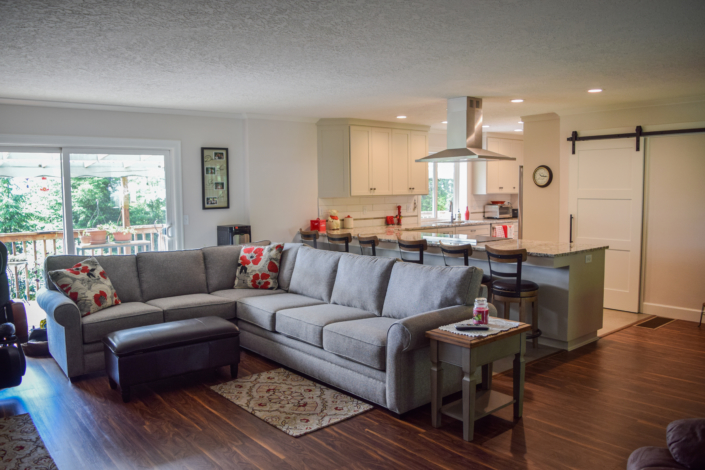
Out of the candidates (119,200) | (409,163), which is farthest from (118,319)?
(409,163)

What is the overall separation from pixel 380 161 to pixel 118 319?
4371 millimetres

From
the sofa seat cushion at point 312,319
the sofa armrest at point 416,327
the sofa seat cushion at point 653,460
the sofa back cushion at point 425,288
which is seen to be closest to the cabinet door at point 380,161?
the sofa seat cushion at point 312,319

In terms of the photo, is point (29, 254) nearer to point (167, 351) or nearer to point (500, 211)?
point (167, 351)

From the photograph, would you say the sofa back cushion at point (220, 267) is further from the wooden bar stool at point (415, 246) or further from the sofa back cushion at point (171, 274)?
the wooden bar stool at point (415, 246)

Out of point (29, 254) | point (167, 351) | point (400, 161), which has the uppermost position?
point (400, 161)

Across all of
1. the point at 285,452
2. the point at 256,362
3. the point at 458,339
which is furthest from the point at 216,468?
the point at 256,362

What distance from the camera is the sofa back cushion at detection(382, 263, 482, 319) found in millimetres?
3559

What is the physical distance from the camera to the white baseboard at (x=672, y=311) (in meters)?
5.67

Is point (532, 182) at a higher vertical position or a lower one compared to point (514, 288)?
higher

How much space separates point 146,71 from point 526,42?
2.82 meters

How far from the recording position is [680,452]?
1.81 m

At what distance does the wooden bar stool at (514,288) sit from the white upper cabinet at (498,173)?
4747 mm

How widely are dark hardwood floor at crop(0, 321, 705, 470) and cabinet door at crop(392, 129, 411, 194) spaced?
13.3 ft

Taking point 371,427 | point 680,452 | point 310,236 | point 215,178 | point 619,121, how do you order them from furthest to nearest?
point 310,236 < point 215,178 < point 619,121 < point 371,427 < point 680,452
